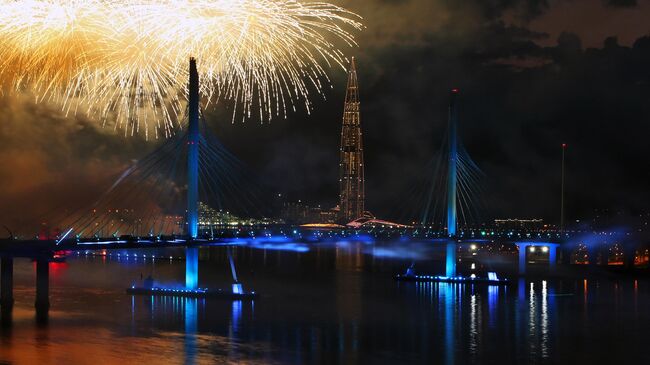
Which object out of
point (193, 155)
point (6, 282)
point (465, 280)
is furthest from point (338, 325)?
point (465, 280)

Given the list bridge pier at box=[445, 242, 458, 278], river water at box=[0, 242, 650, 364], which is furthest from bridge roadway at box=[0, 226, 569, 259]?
river water at box=[0, 242, 650, 364]

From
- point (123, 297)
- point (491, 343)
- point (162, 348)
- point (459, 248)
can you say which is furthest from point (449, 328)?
point (459, 248)

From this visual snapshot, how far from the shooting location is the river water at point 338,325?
4709 cm

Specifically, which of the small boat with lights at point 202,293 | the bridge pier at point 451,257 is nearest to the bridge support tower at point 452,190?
the bridge pier at point 451,257

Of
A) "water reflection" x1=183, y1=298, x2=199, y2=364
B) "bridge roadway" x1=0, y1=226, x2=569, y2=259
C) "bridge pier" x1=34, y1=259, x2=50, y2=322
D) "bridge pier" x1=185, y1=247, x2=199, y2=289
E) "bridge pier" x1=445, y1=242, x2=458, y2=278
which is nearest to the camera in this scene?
"water reflection" x1=183, y1=298, x2=199, y2=364

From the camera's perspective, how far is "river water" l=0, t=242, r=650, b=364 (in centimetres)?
4709

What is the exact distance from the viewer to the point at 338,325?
190ft

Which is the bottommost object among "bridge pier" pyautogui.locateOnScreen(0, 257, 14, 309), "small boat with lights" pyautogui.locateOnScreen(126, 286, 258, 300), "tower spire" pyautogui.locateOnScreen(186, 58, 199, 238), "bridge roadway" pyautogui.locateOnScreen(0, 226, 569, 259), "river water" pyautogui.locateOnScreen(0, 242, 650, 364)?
"river water" pyautogui.locateOnScreen(0, 242, 650, 364)

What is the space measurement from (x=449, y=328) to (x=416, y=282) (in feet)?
101

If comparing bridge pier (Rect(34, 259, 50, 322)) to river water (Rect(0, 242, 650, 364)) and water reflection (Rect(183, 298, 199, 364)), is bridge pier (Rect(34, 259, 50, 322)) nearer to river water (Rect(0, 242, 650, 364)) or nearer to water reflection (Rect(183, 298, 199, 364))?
river water (Rect(0, 242, 650, 364))

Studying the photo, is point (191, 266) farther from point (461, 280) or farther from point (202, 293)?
point (461, 280)

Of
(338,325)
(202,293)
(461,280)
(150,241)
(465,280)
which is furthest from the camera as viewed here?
(461,280)

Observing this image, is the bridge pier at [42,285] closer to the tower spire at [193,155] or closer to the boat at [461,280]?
the tower spire at [193,155]

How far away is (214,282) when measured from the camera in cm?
8456
